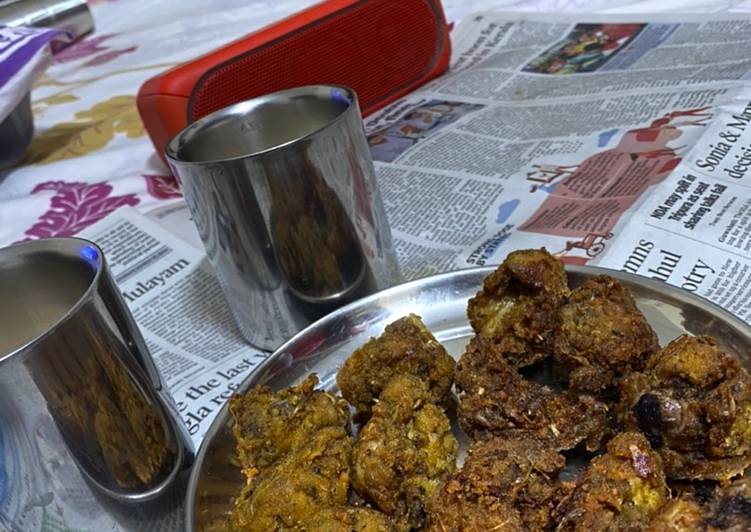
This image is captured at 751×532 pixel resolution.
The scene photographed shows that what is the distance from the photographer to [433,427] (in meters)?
0.58

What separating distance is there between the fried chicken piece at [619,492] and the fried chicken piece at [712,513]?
0.02 meters

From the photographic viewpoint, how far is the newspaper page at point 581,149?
87 cm

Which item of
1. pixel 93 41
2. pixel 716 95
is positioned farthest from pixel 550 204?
pixel 93 41

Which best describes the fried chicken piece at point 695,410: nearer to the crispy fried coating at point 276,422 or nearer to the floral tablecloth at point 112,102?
the crispy fried coating at point 276,422

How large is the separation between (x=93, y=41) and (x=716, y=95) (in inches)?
62.4

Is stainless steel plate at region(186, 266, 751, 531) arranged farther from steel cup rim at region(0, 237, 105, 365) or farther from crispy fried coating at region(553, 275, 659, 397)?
steel cup rim at region(0, 237, 105, 365)

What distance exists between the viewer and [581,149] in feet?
3.67

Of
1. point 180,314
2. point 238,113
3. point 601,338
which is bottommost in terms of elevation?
point 180,314

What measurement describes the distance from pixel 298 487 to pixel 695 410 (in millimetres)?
280

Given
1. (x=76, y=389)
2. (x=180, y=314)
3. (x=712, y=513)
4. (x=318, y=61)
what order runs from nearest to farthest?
(x=712, y=513) → (x=76, y=389) → (x=180, y=314) → (x=318, y=61)

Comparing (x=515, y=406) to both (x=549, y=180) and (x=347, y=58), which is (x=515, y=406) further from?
(x=347, y=58)

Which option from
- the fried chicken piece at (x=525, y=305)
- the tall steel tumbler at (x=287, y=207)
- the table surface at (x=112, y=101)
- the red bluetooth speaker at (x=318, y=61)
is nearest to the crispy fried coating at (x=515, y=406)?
the fried chicken piece at (x=525, y=305)

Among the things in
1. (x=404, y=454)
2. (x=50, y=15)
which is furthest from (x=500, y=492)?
(x=50, y=15)

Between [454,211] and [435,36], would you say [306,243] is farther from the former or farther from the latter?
[435,36]
